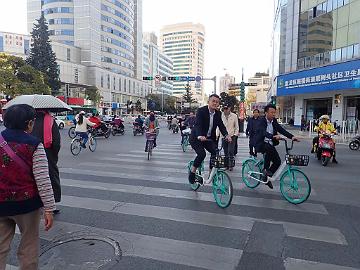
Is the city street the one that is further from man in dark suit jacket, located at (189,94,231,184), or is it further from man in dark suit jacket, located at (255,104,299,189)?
man in dark suit jacket, located at (189,94,231,184)

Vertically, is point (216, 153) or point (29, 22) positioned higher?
point (29, 22)

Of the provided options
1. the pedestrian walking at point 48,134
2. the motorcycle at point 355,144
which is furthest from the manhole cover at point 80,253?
the motorcycle at point 355,144

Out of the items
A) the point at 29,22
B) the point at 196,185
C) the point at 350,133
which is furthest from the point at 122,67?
the point at 196,185

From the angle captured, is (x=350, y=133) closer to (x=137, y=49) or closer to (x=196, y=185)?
(x=196, y=185)

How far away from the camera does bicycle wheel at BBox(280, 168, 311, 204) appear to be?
19.5 ft

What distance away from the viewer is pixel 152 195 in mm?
6520

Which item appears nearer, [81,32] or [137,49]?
[81,32]

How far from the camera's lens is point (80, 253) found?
3.83 metres

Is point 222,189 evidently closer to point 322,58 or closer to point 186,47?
point 322,58

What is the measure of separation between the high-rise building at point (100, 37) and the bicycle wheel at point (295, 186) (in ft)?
251

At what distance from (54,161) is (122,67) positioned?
9634cm

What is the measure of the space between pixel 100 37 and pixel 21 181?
89.9m

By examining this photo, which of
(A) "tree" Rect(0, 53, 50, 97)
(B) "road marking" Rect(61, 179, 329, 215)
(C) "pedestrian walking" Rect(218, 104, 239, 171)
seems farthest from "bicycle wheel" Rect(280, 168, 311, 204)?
(A) "tree" Rect(0, 53, 50, 97)

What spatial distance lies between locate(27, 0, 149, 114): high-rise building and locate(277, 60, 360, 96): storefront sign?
57.4m
